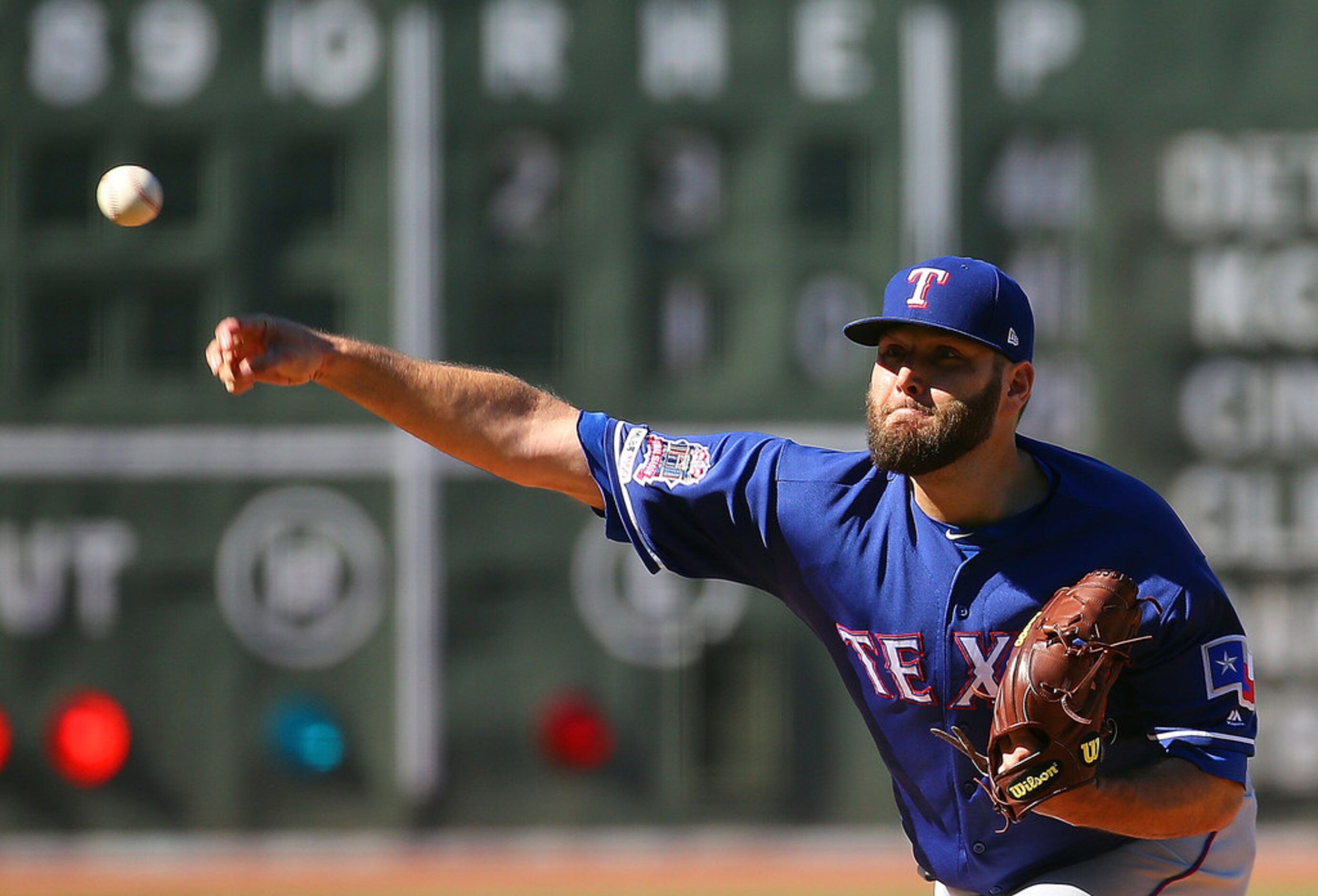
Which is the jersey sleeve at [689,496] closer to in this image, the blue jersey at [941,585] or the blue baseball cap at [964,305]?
the blue jersey at [941,585]

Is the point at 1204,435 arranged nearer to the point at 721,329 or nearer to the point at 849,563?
the point at 721,329

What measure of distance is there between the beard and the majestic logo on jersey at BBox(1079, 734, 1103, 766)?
495 millimetres

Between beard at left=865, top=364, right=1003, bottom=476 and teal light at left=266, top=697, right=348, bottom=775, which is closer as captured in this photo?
beard at left=865, top=364, right=1003, bottom=476

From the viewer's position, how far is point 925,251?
20.8 feet

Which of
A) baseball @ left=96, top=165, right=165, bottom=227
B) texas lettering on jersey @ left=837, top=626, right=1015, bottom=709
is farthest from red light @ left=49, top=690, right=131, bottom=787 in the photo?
texas lettering on jersey @ left=837, top=626, right=1015, bottom=709

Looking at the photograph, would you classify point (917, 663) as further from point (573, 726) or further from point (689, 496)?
point (573, 726)

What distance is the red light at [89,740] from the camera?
6.16 m

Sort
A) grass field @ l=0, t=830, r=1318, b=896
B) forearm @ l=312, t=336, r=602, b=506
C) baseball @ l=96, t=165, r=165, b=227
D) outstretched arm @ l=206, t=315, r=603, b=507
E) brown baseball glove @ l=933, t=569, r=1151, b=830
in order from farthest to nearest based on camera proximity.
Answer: grass field @ l=0, t=830, r=1318, b=896 → baseball @ l=96, t=165, r=165, b=227 → forearm @ l=312, t=336, r=602, b=506 → outstretched arm @ l=206, t=315, r=603, b=507 → brown baseball glove @ l=933, t=569, r=1151, b=830

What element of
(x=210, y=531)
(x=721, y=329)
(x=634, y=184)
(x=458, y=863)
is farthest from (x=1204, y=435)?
(x=210, y=531)

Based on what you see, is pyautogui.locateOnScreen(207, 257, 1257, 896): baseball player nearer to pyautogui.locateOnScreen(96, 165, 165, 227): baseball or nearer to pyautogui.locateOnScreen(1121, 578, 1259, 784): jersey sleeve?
pyautogui.locateOnScreen(1121, 578, 1259, 784): jersey sleeve

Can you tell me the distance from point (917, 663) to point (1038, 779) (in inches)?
14.7

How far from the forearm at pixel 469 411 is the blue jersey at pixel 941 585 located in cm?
6

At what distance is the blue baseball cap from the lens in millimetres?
2779

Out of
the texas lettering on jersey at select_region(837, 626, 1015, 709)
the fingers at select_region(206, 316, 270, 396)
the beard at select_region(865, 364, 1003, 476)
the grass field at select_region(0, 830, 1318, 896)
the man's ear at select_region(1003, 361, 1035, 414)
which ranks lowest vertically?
the grass field at select_region(0, 830, 1318, 896)
